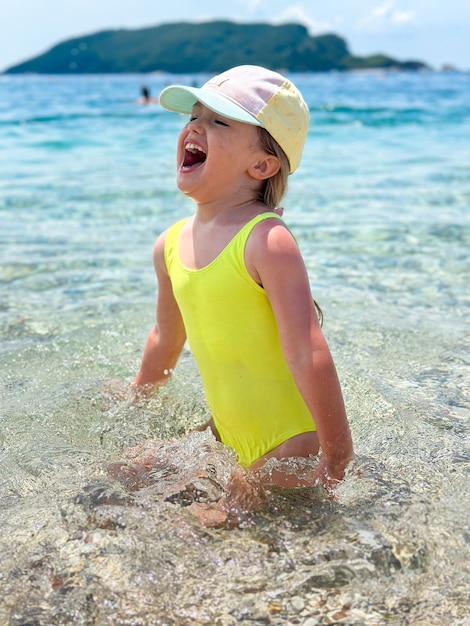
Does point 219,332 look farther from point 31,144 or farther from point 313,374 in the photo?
point 31,144

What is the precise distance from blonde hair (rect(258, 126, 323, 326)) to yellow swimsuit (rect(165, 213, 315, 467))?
201mm

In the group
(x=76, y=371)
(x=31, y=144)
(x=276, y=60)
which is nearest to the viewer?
(x=76, y=371)

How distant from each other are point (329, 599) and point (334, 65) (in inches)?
5793

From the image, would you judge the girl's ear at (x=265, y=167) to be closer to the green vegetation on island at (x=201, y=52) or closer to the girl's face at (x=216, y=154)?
the girl's face at (x=216, y=154)

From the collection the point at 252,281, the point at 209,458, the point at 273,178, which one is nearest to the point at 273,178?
the point at 273,178

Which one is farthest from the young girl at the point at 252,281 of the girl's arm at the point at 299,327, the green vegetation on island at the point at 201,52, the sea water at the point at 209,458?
the green vegetation on island at the point at 201,52

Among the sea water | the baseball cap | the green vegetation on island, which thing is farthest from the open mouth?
the green vegetation on island

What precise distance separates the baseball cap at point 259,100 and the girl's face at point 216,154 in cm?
6

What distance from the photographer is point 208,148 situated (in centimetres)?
246

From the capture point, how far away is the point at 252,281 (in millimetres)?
2391

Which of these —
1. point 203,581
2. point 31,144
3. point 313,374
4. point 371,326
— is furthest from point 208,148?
point 31,144

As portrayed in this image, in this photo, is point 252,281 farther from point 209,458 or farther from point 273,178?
point 209,458

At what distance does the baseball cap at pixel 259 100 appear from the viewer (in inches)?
94.2

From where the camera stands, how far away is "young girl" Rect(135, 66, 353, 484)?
90.9 inches
